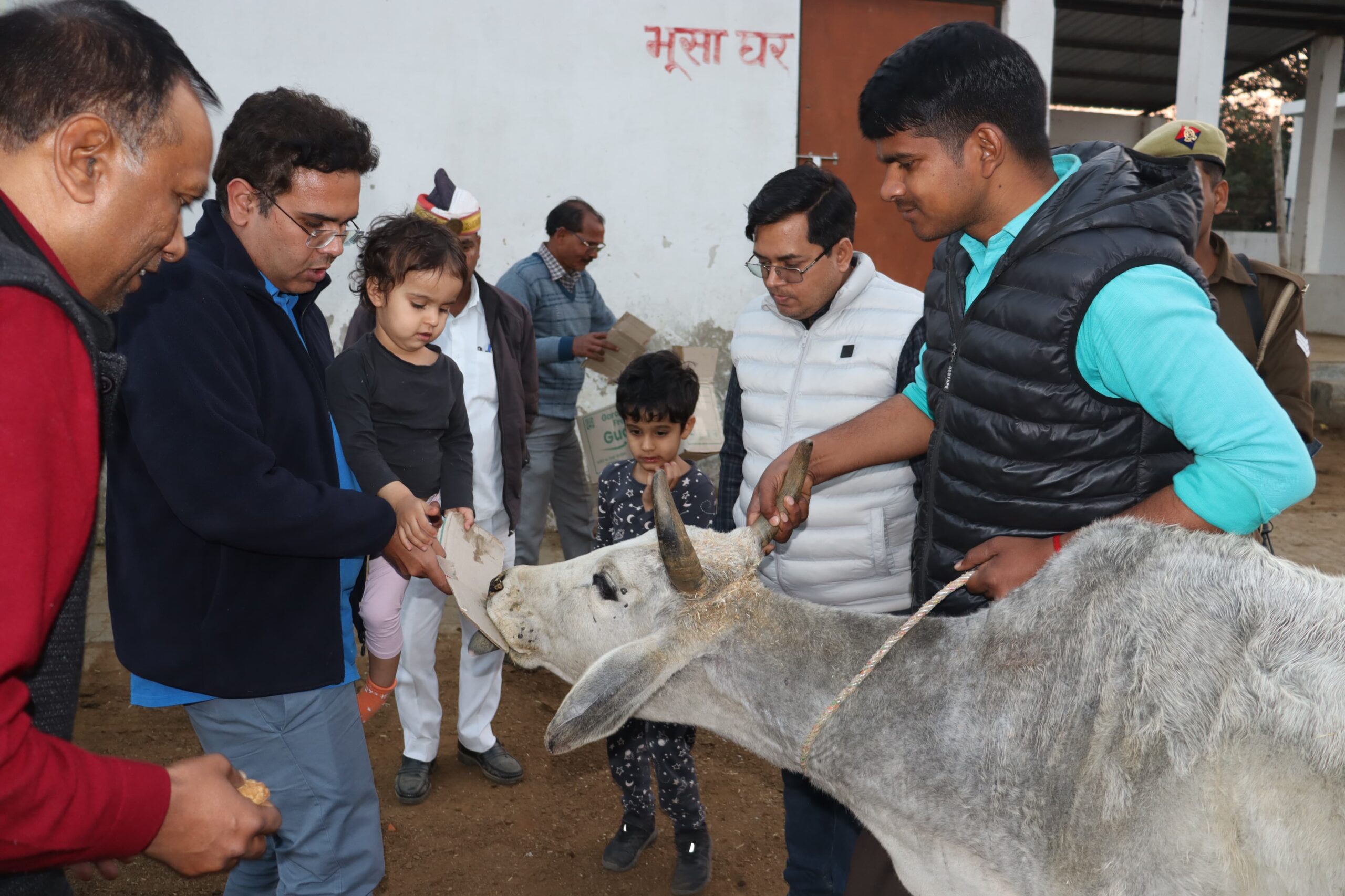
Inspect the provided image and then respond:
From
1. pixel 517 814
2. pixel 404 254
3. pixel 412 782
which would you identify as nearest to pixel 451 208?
pixel 404 254

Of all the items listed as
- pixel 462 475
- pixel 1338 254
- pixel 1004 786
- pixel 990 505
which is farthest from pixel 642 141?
pixel 1338 254

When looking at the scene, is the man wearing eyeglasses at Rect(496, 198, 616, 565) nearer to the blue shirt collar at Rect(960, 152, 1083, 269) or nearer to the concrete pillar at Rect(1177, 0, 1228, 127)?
the blue shirt collar at Rect(960, 152, 1083, 269)

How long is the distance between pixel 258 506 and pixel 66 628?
22.9 inches

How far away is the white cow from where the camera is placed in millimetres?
1806

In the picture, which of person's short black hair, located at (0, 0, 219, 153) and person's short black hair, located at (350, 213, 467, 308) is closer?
person's short black hair, located at (0, 0, 219, 153)

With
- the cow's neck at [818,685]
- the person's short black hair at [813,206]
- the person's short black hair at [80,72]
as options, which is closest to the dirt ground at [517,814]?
the cow's neck at [818,685]

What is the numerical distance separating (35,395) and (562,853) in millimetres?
3467

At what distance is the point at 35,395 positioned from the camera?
1278 mm

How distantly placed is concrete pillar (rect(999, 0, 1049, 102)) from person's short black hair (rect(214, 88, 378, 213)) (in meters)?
7.37

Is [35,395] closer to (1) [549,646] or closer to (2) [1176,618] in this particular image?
(1) [549,646]

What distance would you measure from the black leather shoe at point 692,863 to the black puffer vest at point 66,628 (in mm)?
2522

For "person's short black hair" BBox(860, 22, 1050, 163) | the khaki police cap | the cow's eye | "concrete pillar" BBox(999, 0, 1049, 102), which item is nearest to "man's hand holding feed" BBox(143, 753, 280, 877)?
the cow's eye

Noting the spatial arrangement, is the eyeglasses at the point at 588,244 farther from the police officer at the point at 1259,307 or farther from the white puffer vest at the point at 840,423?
the police officer at the point at 1259,307

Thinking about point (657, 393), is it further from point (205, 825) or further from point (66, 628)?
point (205, 825)
